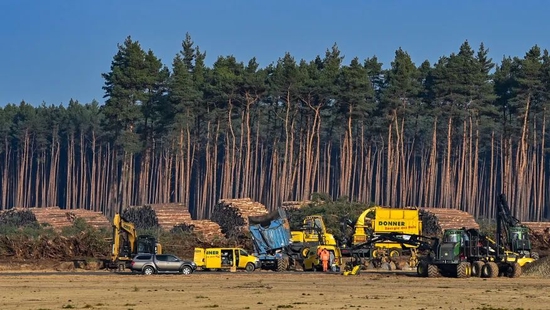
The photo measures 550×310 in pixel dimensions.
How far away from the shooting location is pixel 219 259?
63.8m

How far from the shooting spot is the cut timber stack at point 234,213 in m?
87.4

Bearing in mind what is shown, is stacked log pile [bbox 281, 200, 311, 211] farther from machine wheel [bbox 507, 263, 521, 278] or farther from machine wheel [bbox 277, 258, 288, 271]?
machine wheel [bbox 507, 263, 521, 278]

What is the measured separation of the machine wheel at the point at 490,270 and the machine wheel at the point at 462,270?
76 cm

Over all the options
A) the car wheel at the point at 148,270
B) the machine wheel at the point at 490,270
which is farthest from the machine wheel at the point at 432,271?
the car wheel at the point at 148,270

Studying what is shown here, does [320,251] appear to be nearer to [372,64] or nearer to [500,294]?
[500,294]

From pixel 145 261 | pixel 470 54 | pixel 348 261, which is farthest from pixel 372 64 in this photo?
pixel 145 261

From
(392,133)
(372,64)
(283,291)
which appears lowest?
(283,291)

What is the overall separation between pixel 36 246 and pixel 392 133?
64.6 meters

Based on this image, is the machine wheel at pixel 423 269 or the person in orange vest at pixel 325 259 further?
the person in orange vest at pixel 325 259

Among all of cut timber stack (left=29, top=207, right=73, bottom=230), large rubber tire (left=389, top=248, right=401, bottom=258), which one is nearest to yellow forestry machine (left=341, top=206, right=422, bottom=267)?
large rubber tire (left=389, top=248, right=401, bottom=258)

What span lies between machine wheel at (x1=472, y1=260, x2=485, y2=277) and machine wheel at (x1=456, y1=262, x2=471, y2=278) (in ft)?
1.35

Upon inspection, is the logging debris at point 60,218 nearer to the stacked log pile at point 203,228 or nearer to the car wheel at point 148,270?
the stacked log pile at point 203,228

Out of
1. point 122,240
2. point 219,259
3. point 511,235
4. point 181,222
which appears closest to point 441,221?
point 181,222

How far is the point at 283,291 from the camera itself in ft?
149
